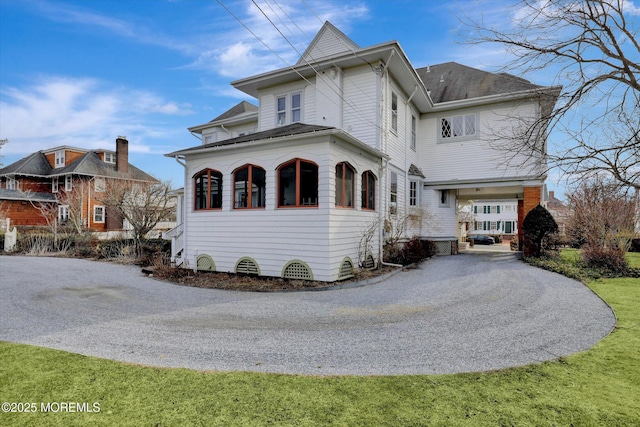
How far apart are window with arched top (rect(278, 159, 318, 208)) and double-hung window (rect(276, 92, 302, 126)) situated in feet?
17.6

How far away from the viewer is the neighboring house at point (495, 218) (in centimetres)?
4950

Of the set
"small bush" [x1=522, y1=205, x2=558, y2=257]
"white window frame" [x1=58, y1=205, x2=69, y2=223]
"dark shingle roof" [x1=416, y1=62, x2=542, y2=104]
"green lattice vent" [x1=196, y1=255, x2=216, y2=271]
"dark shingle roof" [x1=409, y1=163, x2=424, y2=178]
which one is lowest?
"green lattice vent" [x1=196, y1=255, x2=216, y2=271]

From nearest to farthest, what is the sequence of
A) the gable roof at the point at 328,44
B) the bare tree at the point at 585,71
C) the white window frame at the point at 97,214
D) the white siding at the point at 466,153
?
the bare tree at the point at 585,71 < the gable roof at the point at 328,44 < the white siding at the point at 466,153 < the white window frame at the point at 97,214

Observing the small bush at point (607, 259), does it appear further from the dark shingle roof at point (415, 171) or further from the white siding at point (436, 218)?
the dark shingle roof at point (415, 171)

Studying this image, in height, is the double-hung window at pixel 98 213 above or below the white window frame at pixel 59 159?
below

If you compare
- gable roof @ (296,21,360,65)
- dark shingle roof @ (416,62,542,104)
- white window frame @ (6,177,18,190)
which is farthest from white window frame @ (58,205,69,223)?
dark shingle roof @ (416,62,542,104)

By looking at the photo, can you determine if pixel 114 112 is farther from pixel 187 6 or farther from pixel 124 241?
pixel 187 6

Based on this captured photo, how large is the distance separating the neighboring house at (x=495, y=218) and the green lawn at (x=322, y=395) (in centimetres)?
4985

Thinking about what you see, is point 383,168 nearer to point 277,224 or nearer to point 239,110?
point 277,224

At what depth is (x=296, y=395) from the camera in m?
3.17

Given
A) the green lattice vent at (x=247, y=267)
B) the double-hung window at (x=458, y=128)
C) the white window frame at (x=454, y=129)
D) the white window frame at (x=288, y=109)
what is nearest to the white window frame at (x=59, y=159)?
the white window frame at (x=288, y=109)

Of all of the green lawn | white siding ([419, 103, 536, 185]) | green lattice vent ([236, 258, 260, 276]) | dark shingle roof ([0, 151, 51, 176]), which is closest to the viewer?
the green lawn

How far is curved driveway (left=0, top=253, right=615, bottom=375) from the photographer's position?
4.16 m

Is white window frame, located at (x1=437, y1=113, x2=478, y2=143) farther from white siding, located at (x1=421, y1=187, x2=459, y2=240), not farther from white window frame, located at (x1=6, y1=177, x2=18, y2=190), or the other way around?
white window frame, located at (x1=6, y1=177, x2=18, y2=190)
